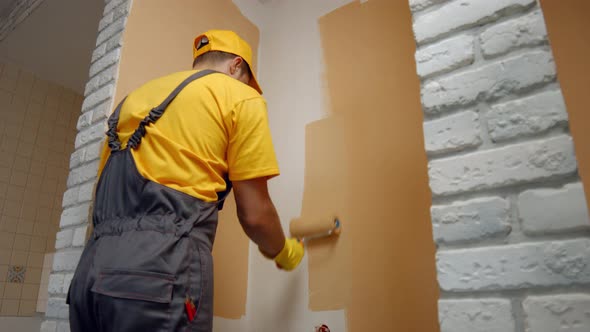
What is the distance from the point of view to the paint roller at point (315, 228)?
1623 mm

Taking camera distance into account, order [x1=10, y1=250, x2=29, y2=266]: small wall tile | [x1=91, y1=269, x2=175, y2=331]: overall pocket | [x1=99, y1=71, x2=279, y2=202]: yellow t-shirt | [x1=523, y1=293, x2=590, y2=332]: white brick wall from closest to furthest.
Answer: [x1=523, y1=293, x2=590, y2=332]: white brick wall < [x1=91, y1=269, x2=175, y2=331]: overall pocket < [x1=99, y1=71, x2=279, y2=202]: yellow t-shirt < [x1=10, y1=250, x2=29, y2=266]: small wall tile

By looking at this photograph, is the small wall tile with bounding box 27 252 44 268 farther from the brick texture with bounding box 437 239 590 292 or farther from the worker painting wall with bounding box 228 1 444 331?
the brick texture with bounding box 437 239 590 292

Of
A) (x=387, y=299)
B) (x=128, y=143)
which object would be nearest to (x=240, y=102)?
(x=128, y=143)

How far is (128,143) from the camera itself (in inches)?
42.5

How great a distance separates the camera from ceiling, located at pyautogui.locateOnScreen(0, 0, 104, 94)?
2631 millimetres

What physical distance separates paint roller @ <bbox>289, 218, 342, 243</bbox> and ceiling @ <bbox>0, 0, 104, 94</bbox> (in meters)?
1.99

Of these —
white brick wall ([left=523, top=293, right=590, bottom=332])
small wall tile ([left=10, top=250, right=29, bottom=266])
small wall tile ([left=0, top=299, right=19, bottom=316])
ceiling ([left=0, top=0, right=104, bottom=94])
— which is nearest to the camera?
white brick wall ([left=523, top=293, right=590, bottom=332])

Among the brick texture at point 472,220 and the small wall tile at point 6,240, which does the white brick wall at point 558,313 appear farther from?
the small wall tile at point 6,240

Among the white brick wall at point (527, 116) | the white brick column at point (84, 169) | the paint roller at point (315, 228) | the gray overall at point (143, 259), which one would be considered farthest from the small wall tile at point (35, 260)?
the white brick wall at point (527, 116)

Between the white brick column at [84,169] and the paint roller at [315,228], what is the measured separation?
785 millimetres

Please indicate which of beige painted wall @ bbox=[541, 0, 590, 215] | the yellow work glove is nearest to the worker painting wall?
the yellow work glove

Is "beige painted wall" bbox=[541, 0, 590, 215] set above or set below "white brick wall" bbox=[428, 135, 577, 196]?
above

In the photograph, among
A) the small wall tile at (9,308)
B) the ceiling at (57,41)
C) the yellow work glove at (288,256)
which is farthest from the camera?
the small wall tile at (9,308)

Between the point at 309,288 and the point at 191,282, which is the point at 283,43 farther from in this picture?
the point at 191,282
